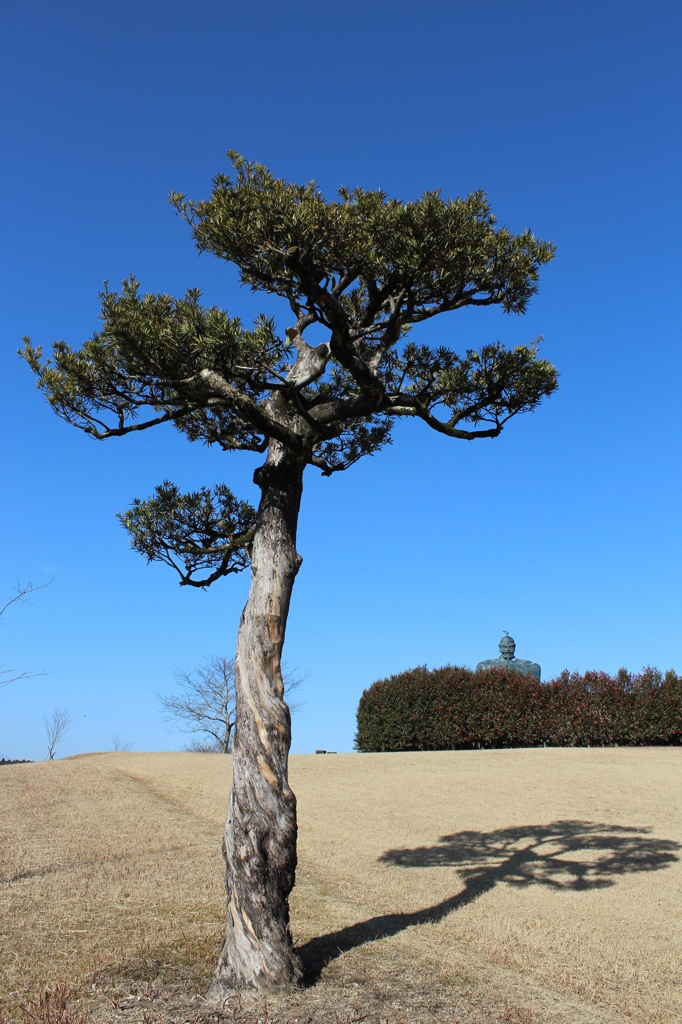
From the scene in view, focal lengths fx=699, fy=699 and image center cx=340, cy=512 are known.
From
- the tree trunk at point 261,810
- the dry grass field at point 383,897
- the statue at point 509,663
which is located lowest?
the dry grass field at point 383,897

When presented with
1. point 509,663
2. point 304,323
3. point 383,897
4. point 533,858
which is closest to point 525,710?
point 509,663

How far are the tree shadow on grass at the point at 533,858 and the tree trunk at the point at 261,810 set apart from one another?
A: 196 centimetres

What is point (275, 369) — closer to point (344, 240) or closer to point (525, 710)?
point (344, 240)

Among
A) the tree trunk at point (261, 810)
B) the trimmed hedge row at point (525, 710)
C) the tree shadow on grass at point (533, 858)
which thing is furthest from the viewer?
the trimmed hedge row at point (525, 710)

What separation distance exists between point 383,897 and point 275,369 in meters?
6.85

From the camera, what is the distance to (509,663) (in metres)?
→ 27.6

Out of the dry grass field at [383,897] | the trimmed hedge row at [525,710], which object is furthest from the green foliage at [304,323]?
the trimmed hedge row at [525,710]

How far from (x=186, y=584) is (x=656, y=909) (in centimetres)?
728

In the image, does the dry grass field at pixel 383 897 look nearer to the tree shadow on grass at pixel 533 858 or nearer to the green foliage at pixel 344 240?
the tree shadow on grass at pixel 533 858

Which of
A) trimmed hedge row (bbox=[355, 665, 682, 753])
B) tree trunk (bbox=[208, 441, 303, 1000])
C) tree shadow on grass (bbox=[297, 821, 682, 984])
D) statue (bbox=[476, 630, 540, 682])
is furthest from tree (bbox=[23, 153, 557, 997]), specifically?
statue (bbox=[476, 630, 540, 682])

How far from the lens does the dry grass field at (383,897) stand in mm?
6109

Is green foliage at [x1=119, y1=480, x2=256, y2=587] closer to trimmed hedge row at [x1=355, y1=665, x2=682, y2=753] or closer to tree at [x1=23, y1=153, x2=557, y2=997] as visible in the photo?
tree at [x1=23, y1=153, x2=557, y2=997]

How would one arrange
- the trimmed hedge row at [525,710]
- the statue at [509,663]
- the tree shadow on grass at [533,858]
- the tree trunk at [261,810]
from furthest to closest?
the statue at [509,663] → the trimmed hedge row at [525,710] → the tree shadow on grass at [533,858] → the tree trunk at [261,810]

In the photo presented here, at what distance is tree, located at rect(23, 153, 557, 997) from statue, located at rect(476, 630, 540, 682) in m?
20.3
